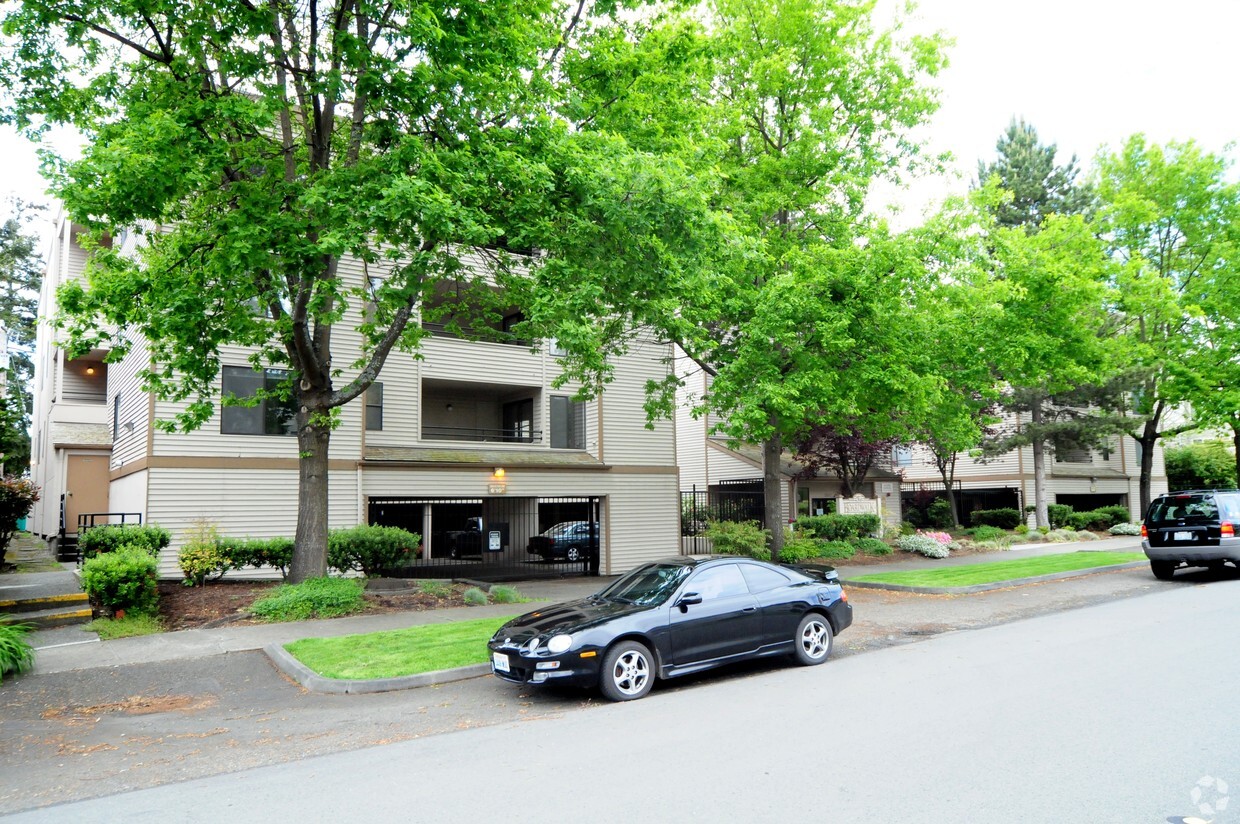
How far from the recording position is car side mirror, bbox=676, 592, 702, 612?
8.60 metres

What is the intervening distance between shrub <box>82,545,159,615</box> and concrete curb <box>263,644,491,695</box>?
472 cm

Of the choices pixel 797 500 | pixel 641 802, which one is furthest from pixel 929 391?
pixel 797 500

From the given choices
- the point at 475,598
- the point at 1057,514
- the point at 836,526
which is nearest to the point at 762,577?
the point at 475,598

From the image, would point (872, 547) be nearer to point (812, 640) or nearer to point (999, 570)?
point (999, 570)

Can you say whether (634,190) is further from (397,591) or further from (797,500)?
(797,500)

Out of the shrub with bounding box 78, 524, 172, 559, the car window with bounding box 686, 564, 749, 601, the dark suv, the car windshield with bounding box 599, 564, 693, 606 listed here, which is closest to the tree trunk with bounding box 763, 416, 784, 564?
the dark suv

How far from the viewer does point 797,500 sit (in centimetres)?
3372

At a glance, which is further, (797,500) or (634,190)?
(797,500)

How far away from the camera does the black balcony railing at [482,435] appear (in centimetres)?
2277

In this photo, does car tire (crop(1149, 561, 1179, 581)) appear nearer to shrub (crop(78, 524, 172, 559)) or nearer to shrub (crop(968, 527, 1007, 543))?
shrub (crop(968, 527, 1007, 543))

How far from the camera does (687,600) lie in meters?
8.63

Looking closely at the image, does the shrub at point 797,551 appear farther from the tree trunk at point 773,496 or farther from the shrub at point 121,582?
the shrub at point 121,582

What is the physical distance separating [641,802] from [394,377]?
16.8 meters

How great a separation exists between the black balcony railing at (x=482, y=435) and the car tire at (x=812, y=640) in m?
13.4
